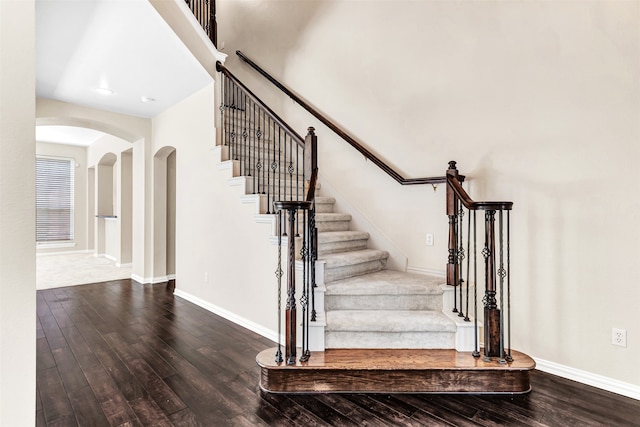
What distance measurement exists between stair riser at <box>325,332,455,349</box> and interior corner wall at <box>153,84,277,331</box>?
815 mm

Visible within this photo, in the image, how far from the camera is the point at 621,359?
2.16 metres

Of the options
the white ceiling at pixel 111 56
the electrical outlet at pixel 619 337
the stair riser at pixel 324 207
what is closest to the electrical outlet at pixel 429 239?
the stair riser at pixel 324 207

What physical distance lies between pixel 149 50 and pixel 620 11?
3764mm

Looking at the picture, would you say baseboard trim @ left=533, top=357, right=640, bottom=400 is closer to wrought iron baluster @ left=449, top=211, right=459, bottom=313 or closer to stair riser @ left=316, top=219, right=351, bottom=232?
wrought iron baluster @ left=449, top=211, right=459, bottom=313

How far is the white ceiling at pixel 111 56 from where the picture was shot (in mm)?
2613

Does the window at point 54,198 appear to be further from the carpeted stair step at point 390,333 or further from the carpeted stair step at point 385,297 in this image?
the carpeted stair step at point 390,333

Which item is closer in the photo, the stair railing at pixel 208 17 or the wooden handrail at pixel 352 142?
the wooden handrail at pixel 352 142

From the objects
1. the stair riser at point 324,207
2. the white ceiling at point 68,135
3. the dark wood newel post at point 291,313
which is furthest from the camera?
the white ceiling at point 68,135

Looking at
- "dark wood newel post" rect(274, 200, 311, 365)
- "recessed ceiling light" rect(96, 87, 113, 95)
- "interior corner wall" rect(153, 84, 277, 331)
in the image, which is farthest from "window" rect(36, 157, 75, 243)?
"dark wood newel post" rect(274, 200, 311, 365)

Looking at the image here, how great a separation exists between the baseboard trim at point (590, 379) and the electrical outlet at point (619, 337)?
0.25 m

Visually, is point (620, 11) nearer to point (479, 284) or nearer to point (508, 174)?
point (508, 174)

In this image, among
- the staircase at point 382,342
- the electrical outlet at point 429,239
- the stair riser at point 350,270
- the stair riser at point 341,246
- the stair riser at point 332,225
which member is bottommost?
the staircase at point 382,342

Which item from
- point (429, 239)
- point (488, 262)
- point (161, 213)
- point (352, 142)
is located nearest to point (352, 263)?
point (429, 239)

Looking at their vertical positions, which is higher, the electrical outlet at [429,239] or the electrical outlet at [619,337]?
the electrical outlet at [429,239]
